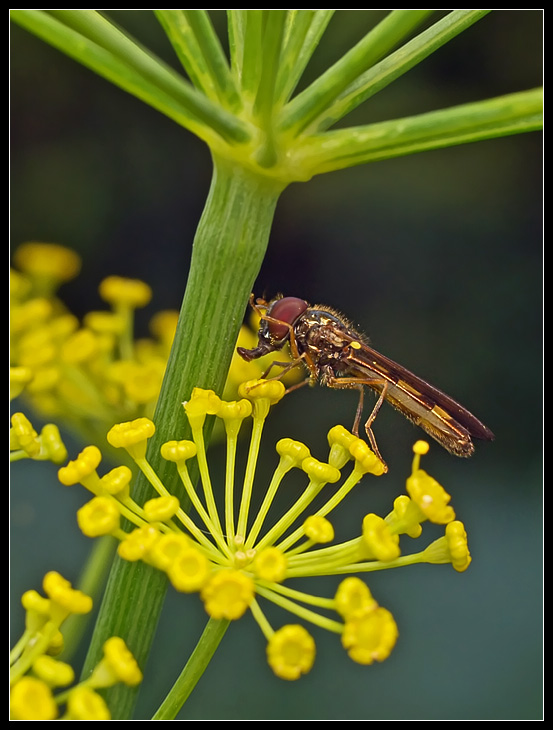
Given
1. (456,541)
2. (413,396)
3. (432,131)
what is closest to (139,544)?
(456,541)

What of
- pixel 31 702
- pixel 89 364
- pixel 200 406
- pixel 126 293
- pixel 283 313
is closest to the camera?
pixel 31 702

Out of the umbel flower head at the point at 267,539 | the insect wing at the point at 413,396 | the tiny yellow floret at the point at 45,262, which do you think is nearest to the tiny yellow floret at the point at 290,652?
the umbel flower head at the point at 267,539

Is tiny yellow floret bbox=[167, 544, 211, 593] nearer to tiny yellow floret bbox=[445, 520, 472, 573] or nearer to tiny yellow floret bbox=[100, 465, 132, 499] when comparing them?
tiny yellow floret bbox=[100, 465, 132, 499]

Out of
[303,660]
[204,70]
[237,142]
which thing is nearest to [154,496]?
[303,660]

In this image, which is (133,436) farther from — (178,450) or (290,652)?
(290,652)

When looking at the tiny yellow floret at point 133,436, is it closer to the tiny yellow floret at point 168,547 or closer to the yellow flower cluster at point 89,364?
the tiny yellow floret at point 168,547

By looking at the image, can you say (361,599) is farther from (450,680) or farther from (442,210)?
(442,210)
